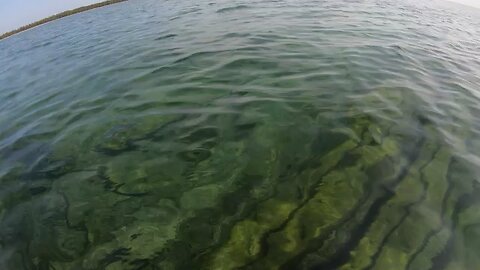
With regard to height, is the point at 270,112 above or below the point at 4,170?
above

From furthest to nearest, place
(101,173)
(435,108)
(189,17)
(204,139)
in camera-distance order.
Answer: (189,17)
(435,108)
(204,139)
(101,173)

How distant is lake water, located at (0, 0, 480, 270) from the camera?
452cm

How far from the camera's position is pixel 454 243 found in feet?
14.6

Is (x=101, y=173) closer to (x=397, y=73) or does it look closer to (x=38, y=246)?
(x=38, y=246)

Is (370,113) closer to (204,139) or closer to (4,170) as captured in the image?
(204,139)

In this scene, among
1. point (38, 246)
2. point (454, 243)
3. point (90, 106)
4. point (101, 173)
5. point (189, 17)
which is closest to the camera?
point (454, 243)

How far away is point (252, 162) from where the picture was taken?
600cm

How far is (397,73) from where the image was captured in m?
9.80

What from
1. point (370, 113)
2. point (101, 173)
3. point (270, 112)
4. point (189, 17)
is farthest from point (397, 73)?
point (189, 17)

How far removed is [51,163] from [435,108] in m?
8.37

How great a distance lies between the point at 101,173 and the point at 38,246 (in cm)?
163

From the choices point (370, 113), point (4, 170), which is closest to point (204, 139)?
point (370, 113)

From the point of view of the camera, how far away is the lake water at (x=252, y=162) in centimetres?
452

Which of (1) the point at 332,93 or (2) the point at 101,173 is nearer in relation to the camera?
(2) the point at 101,173
